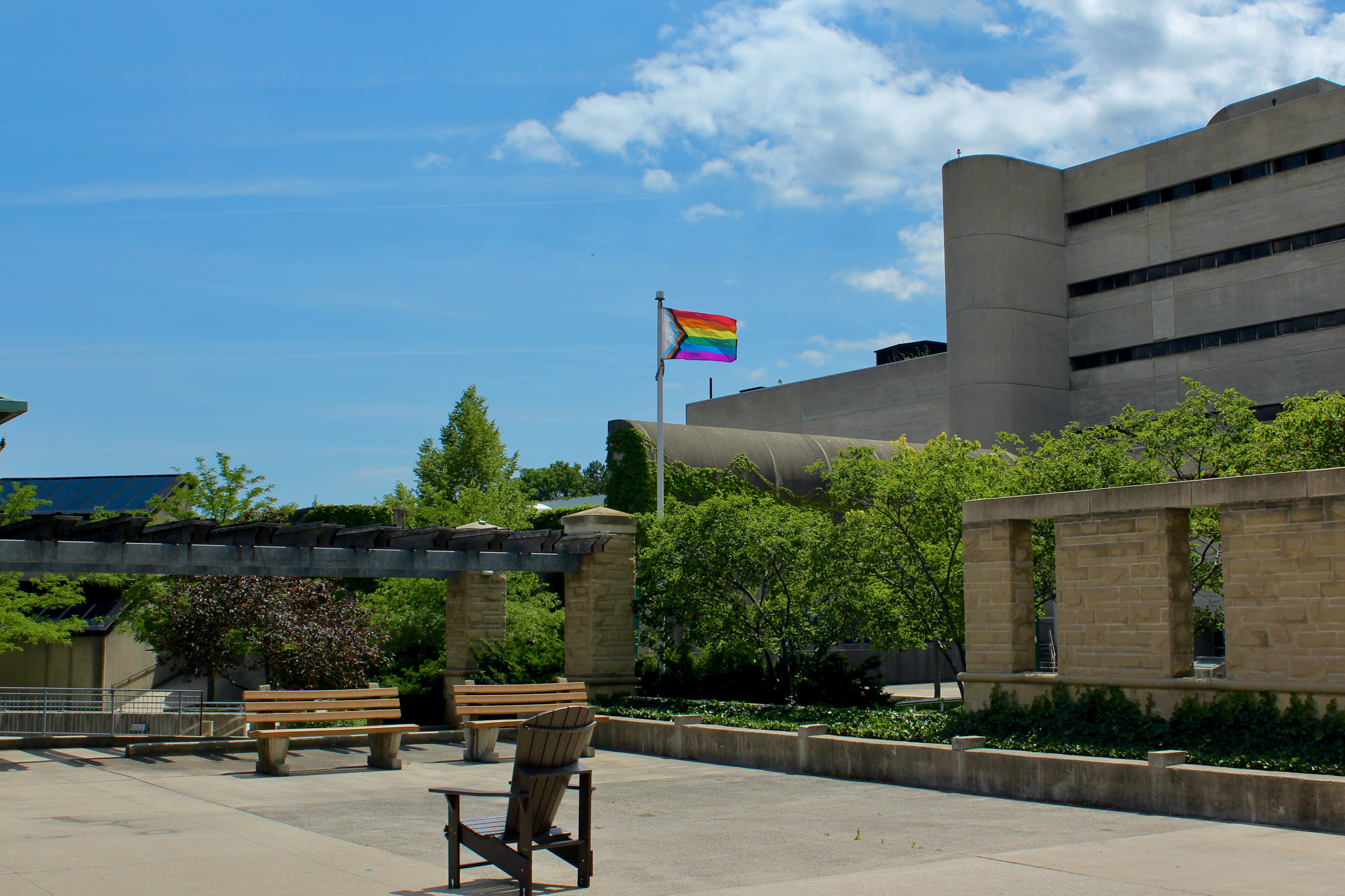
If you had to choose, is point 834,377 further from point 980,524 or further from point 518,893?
point 518,893

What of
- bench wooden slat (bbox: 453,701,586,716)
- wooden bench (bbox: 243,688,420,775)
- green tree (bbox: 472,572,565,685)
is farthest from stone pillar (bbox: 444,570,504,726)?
wooden bench (bbox: 243,688,420,775)

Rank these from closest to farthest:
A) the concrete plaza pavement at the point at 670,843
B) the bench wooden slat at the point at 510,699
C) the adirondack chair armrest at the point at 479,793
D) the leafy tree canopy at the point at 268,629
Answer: the adirondack chair armrest at the point at 479,793 < the concrete plaza pavement at the point at 670,843 < the bench wooden slat at the point at 510,699 < the leafy tree canopy at the point at 268,629

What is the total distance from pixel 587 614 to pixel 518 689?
127 inches

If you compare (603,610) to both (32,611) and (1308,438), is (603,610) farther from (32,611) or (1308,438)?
(32,611)

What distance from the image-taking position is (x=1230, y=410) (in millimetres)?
18531

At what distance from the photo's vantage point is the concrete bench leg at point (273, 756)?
1353 centimetres

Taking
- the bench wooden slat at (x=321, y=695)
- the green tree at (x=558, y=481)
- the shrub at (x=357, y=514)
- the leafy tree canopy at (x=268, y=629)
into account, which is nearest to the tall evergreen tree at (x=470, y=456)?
the shrub at (x=357, y=514)

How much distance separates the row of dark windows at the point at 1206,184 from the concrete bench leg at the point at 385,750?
134 ft

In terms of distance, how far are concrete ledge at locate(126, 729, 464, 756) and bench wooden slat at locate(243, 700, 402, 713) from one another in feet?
1.71

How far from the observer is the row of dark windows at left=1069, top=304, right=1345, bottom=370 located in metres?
42.3

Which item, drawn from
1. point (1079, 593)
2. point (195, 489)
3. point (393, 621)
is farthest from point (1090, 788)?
point (195, 489)

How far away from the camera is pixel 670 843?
909 centimetres

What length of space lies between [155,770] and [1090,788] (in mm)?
10608

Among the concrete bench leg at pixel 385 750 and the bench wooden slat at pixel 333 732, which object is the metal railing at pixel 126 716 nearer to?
the bench wooden slat at pixel 333 732
